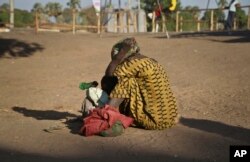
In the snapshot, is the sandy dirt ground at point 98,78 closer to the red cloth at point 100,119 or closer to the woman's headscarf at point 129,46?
the red cloth at point 100,119

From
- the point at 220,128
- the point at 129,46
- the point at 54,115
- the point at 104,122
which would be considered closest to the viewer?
the point at 104,122

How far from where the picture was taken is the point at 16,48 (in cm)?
1950

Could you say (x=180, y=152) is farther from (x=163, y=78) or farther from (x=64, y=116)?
(x=64, y=116)

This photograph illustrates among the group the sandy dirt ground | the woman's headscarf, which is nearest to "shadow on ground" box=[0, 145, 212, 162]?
the sandy dirt ground

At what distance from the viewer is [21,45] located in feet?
65.8

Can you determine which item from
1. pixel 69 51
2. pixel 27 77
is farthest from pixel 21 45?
pixel 27 77

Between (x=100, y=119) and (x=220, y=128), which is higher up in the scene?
(x=100, y=119)

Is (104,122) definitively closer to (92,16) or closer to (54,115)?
(54,115)

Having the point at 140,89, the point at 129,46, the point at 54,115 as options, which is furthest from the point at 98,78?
the point at 140,89

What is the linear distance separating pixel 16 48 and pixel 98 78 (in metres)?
7.69

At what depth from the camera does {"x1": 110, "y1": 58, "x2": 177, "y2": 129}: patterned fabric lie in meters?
5.75

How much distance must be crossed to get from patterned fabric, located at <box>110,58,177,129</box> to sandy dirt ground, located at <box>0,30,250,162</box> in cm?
27

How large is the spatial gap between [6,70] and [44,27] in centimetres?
1927

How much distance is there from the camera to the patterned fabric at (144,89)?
5750 millimetres
